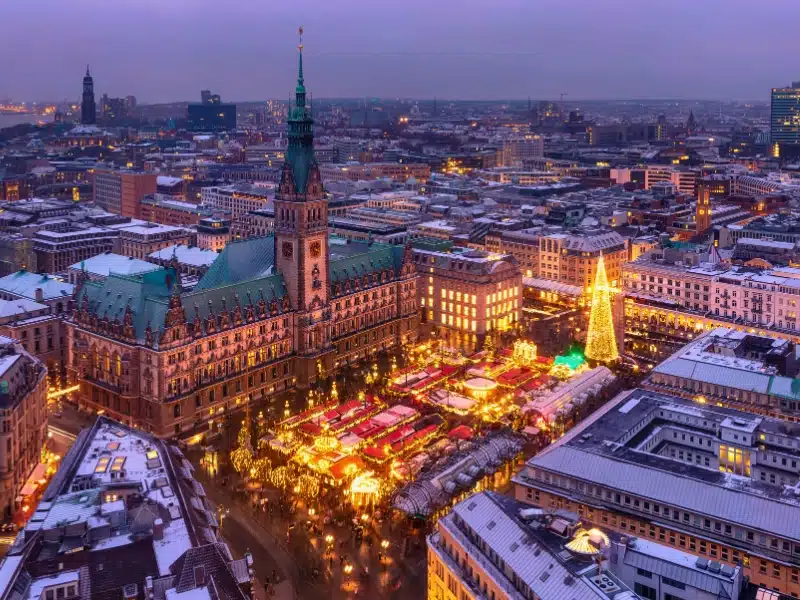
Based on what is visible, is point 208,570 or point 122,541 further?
point 122,541

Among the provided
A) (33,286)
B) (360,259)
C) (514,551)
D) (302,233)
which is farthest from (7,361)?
(360,259)

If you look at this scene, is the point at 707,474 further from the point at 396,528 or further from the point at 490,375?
the point at 490,375

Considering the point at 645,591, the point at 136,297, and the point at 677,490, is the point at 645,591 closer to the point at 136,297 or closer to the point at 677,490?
the point at 677,490

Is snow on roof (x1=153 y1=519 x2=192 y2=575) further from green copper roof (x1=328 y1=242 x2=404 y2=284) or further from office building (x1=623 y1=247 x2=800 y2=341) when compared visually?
office building (x1=623 y1=247 x2=800 y2=341)

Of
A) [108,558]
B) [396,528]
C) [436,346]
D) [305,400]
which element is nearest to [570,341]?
[436,346]

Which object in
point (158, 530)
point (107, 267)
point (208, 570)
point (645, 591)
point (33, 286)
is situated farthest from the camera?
point (107, 267)
